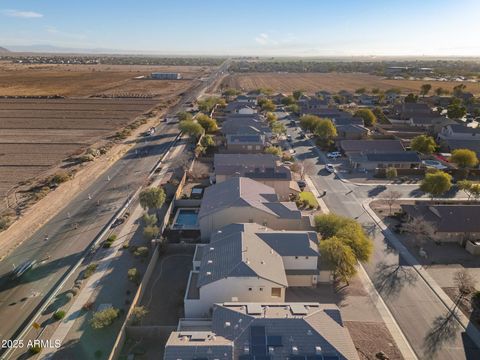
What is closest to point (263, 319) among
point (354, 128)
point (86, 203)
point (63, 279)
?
point (63, 279)

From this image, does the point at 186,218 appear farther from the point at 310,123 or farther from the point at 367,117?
the point at 367,117

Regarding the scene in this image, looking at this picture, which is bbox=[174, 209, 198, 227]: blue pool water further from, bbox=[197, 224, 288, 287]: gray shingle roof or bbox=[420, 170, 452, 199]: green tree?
bbox=[420, 170, 452, 199]: green tree

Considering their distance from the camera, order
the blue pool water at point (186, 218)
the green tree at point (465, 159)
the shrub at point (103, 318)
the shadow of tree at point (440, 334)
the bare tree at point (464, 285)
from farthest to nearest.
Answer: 1. the green tree at point (465, 159)
2. the blue pool water at point (186, 218)
3. the bare tree at point (464, 285)
4. the shrub at point (103, 318)
5. the shadow of tree at point (440, 334)

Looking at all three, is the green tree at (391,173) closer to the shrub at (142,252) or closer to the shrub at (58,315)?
the shrub at (142,252)

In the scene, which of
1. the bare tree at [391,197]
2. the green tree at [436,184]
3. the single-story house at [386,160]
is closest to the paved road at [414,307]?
the bare tree at [391,197]

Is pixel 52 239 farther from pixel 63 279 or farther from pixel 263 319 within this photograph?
pixel 263 319

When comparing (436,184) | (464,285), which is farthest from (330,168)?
(464,285)
